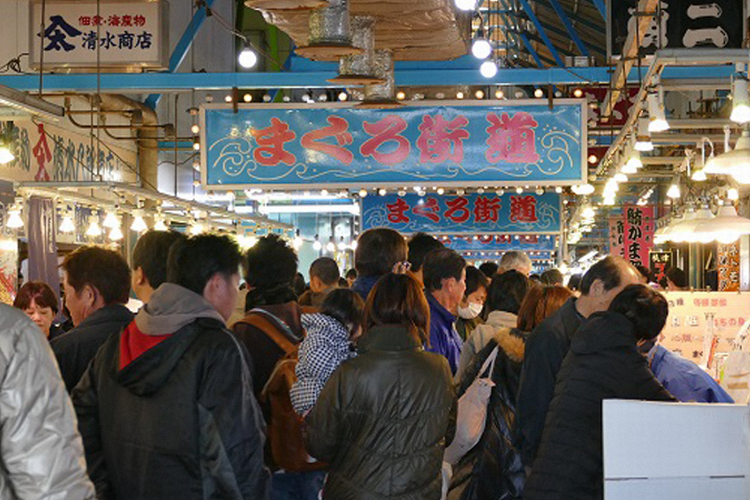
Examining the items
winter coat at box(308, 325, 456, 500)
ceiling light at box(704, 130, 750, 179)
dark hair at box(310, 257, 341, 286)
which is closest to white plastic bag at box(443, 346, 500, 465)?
winter coat at box(308, 325, 456, 500)

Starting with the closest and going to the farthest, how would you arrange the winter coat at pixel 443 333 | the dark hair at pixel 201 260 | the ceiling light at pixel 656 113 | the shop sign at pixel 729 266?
the dark hair at pixel 201 260
the winter coat at pixel 443 333
the ceiling light at pixel 656 113
the shop sign at pixel 729 266

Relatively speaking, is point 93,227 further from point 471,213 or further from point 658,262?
point 658,262

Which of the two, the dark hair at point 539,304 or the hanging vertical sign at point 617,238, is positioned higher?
the hanging vertical sign at point 617,238

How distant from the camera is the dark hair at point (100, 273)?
15.9ft

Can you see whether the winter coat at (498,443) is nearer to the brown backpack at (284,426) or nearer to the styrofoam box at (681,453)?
the brown backpack at (284,426)

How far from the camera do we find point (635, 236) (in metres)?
23.7

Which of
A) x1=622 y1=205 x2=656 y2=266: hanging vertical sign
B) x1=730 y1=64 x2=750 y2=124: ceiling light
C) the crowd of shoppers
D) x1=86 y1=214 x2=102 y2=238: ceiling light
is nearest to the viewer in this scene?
the crowd of shoppers

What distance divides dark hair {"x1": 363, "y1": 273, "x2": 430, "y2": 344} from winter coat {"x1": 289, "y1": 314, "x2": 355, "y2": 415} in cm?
23

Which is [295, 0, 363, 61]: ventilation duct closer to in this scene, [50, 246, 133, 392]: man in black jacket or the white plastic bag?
[50, 246, 133, 392]: man in black jacket

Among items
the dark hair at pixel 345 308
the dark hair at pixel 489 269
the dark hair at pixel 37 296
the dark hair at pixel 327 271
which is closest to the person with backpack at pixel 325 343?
the dark hair at pixel 345 308

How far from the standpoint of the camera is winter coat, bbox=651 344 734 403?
18.1 feet

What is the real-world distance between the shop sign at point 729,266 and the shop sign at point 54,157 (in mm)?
8881

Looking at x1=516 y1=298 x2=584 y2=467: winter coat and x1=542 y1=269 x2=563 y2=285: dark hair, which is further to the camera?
x1=542 y1=269 x2=563 y2=285: dark hair

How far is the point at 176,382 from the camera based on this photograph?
3922 millimetres
